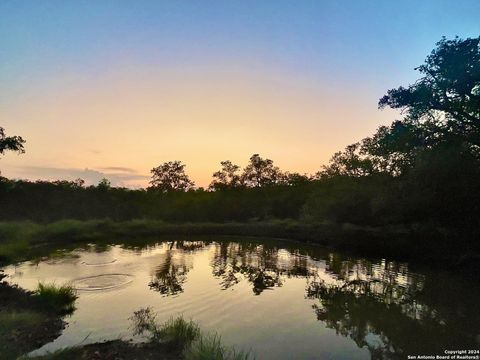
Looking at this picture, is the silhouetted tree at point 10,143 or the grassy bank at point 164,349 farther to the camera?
the silhouetted tree at point 10,143

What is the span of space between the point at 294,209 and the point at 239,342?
66247 millimetres

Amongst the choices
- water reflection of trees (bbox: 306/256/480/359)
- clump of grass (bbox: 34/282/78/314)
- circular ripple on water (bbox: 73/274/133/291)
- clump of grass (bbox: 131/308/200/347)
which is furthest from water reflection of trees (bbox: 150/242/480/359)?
clump of grass (bbox: 131/308/200/347)

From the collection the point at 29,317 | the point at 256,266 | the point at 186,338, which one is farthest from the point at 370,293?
the point at 29,317

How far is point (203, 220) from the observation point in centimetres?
8112

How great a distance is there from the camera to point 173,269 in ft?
103

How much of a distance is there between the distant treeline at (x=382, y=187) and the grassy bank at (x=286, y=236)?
6.20 feet

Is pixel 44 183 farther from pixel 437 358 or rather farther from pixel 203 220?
pixel 437 358

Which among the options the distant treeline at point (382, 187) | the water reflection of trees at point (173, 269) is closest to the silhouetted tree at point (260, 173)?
the distant treeline at point (382, 187)

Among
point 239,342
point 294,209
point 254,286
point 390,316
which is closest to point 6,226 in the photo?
point 254,286

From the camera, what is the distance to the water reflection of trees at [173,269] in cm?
2411

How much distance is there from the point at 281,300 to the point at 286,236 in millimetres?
35265

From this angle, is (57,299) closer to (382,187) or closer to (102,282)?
(102,282)

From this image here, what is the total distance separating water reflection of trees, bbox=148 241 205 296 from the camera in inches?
949

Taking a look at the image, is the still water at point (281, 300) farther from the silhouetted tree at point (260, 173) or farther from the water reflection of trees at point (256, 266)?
the silhouetted tree at point (260, 173)
